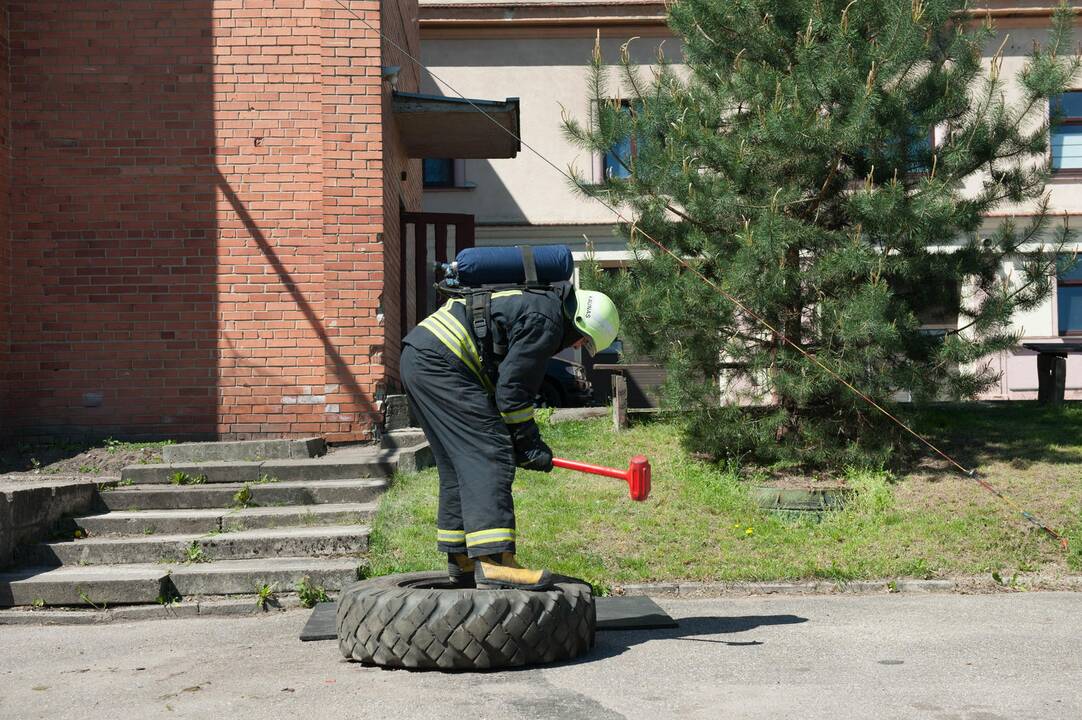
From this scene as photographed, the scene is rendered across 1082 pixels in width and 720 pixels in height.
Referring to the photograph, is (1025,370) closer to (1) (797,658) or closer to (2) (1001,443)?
(2) (1001,443)

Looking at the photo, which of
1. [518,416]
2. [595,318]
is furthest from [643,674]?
[595,318]

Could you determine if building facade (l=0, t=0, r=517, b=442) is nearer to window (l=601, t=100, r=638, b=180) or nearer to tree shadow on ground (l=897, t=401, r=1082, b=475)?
window (l=601, t=100, r=638, b=180)

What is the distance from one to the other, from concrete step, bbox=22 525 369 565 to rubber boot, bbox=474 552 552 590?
98.3 inches

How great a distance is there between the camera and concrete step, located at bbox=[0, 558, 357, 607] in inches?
268

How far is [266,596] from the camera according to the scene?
6.85 m

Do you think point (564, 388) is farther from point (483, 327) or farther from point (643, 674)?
point (643, 674)

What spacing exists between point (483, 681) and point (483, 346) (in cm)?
158

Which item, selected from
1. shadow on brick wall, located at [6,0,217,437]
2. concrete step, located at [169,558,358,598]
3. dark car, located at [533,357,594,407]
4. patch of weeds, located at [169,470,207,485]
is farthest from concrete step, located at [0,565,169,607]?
dark car, located at [533,357,594,407]

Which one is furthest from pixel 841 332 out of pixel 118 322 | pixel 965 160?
pixel 118 322

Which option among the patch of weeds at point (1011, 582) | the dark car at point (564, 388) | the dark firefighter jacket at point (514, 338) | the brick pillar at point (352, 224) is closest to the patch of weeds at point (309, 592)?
the dark firefighter jacket at point (514, 338)

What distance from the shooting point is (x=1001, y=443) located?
966 cm

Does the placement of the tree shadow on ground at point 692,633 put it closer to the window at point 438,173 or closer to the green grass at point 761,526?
the green grass at point 761,526

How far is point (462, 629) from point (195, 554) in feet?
10.8

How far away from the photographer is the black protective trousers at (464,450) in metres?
5.11
